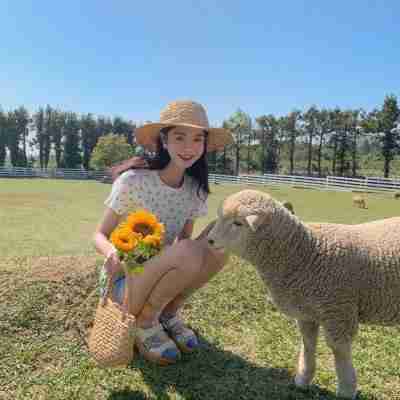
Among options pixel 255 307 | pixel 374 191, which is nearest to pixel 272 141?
pixel 374 191

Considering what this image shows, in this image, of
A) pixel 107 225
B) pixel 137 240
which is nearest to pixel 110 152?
pixel 107 225

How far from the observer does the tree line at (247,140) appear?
2114 inches

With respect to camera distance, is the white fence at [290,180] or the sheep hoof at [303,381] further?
the white fence at [290,180]

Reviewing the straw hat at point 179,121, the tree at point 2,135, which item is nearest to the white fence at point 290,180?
the tree at point 2,135

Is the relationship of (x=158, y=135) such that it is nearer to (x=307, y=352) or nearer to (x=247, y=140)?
(x=307, y=352)

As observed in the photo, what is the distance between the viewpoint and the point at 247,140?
203 feet

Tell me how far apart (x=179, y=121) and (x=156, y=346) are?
173 cm

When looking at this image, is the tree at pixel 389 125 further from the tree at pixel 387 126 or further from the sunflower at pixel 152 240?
the sunflower at pixel 152 240

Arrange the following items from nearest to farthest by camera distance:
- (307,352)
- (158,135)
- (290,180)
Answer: (307,352) → (158,135) → (290,180)

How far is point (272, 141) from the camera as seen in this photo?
5912cm

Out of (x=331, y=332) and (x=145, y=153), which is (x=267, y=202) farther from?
(x=145, y=153)

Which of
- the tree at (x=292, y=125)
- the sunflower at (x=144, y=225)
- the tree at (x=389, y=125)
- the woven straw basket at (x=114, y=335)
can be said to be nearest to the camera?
the woven straw basket at (x=114, y=335)

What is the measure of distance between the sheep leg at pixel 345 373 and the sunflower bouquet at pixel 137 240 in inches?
53.0

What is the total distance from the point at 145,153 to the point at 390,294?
212 cm
